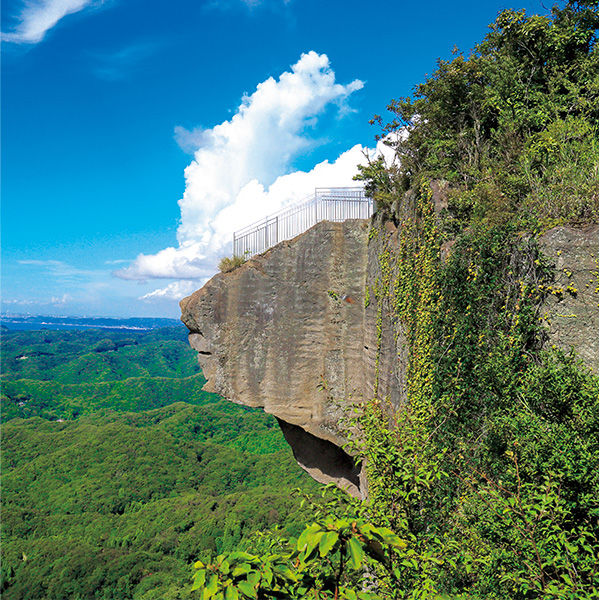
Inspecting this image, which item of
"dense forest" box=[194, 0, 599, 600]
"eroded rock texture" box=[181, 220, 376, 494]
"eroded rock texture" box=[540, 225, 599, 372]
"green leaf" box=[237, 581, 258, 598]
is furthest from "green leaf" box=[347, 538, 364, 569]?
"eroded rock texture" box=[181, 220, 376, 494]

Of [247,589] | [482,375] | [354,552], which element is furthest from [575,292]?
[247,589]

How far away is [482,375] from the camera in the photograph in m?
4.78

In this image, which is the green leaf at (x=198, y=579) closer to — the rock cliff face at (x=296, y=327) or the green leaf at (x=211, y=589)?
the green leaf at (x=211, y=589)

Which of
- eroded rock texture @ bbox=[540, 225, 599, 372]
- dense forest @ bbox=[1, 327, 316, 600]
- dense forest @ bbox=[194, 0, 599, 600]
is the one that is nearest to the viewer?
dense forest @ bbox=[194, 0, 599, 600]

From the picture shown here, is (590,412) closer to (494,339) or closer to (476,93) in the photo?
(494,339)

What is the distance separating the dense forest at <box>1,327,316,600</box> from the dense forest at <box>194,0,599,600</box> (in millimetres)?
8443

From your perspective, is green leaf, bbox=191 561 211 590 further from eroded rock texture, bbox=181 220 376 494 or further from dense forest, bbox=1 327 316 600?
dense forest, bbox=1 327 316 600

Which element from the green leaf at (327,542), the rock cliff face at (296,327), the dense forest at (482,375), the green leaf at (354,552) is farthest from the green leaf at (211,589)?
the rock cliff face at (296,327)

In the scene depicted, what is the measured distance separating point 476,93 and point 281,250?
20.4ft

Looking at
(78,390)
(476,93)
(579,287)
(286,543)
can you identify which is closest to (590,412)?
(579,287)

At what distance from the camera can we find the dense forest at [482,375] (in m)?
2.74

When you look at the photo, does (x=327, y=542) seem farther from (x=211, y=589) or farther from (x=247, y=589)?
(x=211, y=589)

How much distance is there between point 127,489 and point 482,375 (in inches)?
1843

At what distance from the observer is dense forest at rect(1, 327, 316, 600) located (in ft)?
92.0
